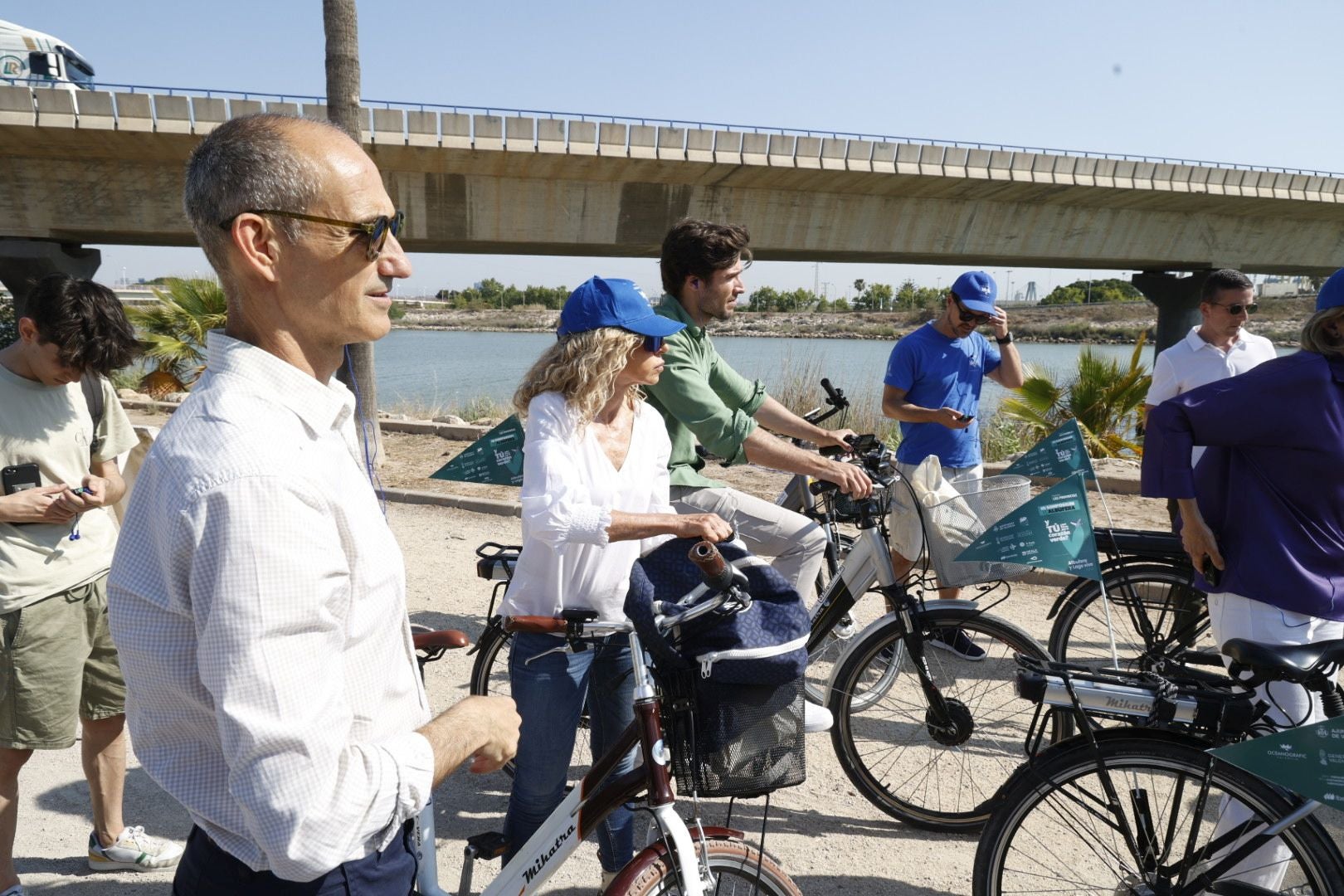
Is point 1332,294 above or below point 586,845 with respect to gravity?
above

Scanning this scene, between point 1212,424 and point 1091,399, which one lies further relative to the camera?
point 1091,399

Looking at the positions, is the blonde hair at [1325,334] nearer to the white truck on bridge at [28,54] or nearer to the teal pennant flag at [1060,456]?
the teal pennant flag at [1060,456]

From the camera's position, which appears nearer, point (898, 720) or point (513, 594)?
point (513, 594)

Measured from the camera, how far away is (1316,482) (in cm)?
306

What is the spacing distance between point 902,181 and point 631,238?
629cm

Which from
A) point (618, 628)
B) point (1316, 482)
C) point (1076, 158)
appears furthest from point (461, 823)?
point (1076, 158)

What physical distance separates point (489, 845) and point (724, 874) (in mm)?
1057

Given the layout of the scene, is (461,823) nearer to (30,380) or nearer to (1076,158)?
(30,380)

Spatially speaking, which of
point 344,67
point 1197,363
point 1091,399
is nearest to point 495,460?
point 1197,363

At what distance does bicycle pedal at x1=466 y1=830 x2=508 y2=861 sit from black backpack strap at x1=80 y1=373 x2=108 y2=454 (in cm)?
201

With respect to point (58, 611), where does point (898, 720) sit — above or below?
below

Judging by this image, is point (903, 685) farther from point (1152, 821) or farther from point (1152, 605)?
point (1152, 821)

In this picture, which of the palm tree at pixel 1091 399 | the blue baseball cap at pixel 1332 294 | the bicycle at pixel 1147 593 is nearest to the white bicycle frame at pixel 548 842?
the blue baseball cap at pixel 1332 294

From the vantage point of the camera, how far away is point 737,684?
2209mm
